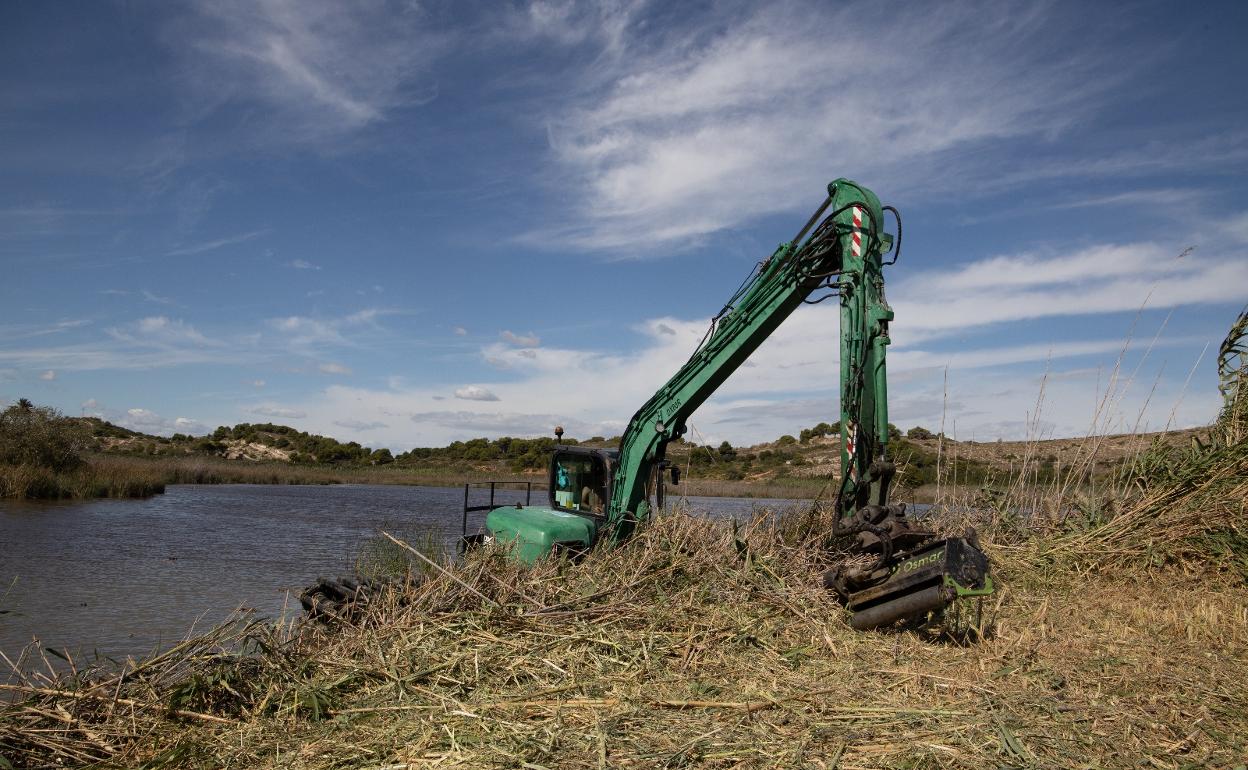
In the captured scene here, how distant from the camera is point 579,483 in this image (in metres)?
9.49

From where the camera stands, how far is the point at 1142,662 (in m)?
5.30

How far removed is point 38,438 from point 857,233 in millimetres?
28955

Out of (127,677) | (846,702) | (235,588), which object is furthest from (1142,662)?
(235,588)

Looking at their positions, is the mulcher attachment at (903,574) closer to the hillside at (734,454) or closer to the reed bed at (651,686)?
the reed bed at (651,686)

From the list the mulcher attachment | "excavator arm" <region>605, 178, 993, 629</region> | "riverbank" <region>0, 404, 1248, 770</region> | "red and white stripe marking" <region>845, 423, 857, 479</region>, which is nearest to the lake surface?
"riverbank" <region>0, 404, 1248, 770</region>

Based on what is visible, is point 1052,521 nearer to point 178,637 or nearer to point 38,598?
point 178,637

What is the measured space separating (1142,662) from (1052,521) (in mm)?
5052

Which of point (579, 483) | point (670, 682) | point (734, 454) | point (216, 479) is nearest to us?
point (670, 682)

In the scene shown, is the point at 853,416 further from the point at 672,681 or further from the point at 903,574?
the point at 672,681

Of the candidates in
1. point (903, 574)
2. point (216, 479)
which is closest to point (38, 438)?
point (216, 479)

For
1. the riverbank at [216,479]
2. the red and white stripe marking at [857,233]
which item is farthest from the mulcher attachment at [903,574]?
the riverbank at [216,479]

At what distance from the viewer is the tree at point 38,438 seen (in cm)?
2584

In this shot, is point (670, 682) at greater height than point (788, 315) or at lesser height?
lesser

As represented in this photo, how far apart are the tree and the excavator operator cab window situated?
24.1m
